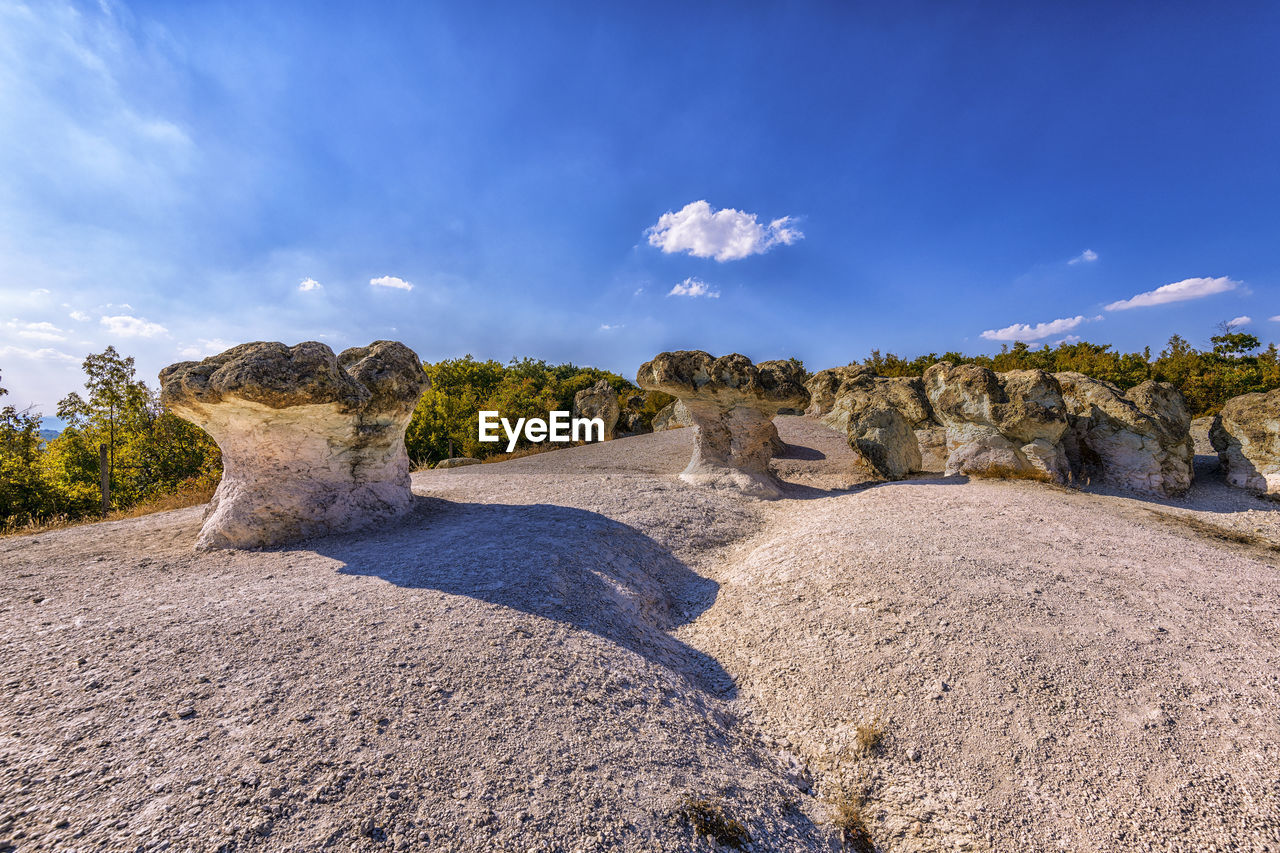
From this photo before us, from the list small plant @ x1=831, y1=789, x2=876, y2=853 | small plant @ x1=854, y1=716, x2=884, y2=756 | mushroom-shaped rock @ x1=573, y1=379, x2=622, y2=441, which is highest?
mushroom-shaped rock @ x1=573, y1=379, x2=622, y2=441

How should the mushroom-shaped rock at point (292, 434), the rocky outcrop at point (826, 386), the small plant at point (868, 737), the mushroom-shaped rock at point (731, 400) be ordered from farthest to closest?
the rocky outcrop at point (826, 386), the mushroom-shaped rock at point (731, 400), the mushroom-shaped rock at point (292, 434), the small plant at point (868, 737)

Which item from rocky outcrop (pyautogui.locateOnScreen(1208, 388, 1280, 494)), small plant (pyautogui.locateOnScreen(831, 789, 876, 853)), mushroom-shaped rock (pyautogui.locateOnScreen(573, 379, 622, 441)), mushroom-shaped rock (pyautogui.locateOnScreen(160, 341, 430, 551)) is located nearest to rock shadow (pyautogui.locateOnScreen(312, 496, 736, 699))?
mushroom-shaped rock (pyautogui.locateOnScreen(160, 341, 430, 551))

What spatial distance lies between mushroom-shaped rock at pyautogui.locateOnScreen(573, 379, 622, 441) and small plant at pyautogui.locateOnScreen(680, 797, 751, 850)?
16536mm

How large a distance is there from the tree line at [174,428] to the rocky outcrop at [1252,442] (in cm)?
587

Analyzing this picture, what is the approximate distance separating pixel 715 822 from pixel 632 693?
930mm

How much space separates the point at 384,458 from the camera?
6832mm

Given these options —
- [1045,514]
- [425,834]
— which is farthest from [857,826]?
[1045,514]

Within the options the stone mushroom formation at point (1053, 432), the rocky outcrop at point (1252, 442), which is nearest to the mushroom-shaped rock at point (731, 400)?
the stone mushroom formation at point (1053, 432)

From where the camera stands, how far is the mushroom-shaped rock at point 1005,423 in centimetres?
845

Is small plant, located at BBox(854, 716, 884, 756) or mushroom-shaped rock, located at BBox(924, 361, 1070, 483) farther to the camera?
mushroom-shaped rock, located at BBox(924, 361, 1070, 483)

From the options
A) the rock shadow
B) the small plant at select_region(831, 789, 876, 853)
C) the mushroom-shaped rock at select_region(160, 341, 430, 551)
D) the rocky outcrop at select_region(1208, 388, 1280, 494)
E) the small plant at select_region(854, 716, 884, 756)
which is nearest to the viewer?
the small plant at select_region(831, 789, 876, 853)

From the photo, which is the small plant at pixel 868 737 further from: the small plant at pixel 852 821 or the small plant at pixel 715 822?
the small plant at pixel 715 822

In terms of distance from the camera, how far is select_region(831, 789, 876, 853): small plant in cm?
253
